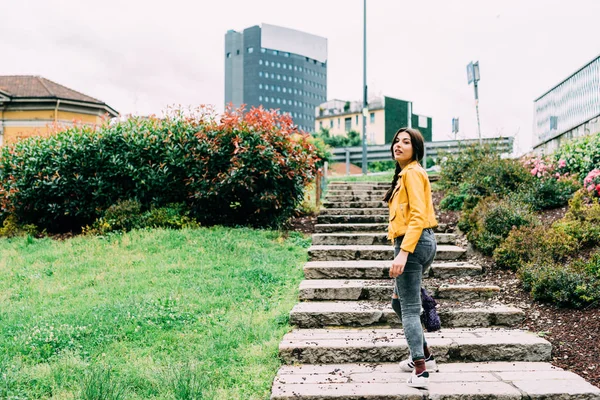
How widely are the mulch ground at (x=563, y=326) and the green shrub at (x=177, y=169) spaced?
13.3 feet

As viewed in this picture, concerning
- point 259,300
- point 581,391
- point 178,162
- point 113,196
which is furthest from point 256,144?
point 581,391

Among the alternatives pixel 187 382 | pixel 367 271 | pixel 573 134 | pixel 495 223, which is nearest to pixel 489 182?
pixel 495 223

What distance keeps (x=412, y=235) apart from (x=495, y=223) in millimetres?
4125

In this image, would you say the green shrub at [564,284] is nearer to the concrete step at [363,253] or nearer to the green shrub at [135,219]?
the concrete step at [363,253]

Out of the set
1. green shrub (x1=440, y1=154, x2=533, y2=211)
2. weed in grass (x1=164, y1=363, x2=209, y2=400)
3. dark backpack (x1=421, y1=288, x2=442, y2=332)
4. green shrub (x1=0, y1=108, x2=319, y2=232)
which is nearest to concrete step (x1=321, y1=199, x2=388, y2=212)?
green shrub (x1=0, y1=108, x2=319, y2=232)

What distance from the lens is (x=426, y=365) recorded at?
11.9 feet

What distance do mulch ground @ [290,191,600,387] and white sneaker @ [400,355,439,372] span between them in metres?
1.13

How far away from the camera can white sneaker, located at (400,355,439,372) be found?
12.0ft

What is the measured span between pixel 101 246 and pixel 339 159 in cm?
Answer: 1855

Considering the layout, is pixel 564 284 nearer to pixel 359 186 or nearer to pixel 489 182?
pixel 489 182

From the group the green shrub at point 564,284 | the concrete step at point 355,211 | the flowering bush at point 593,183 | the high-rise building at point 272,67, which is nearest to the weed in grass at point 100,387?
the green shrub at point 564,284

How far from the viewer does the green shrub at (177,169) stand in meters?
8.80

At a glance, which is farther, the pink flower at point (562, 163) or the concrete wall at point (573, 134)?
the concrete wall at point (573, 134)

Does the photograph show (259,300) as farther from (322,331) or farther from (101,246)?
(101,246)
